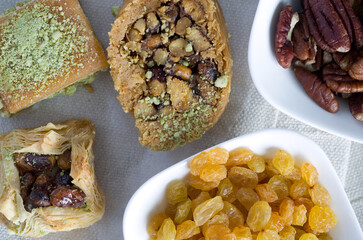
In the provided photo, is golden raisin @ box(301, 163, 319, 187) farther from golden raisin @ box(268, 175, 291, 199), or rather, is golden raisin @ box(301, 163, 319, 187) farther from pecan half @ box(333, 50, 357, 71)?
pecan half @ box(333, 50, 357, 71)

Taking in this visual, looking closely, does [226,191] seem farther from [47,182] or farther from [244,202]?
[47,182]

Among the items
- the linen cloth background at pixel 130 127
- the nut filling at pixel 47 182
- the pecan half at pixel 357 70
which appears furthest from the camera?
the linen cloth background at pixel 130 127

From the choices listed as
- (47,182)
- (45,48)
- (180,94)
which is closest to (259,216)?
(180,94)

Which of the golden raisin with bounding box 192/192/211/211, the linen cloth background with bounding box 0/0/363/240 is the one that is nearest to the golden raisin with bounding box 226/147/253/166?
the golden raisin with bounding box 192/192/211/211

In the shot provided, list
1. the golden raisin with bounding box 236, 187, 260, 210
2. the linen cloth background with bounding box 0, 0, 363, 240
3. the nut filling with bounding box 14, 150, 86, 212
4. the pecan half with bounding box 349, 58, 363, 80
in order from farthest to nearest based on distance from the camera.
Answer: the linen cloth background with bounding box 0, 0, 363, 240
the nut filling with bounding box 14, 150, 86, 212
the golden raisin with bounding box 236, 187, 260, 210
the pecan half with bounding box 349, 58, 363, 80

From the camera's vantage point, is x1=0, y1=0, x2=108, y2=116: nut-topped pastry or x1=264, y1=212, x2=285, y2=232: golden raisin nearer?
x1=264, y1=212, x2=285, y2=232: golden raisin

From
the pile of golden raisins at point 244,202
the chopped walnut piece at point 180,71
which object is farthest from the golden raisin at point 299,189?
the chopped walnut piece at point 180,71

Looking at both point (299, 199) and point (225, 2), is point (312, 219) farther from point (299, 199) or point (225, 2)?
point (225, 2)

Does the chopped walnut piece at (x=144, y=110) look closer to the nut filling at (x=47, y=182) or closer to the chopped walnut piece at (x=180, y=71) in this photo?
the chopped walnut piece at (x=180, y=71)
